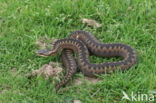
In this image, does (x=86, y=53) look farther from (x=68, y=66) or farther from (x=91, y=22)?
(x=91, y=22)

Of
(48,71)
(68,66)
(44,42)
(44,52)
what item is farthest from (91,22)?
(48,71)

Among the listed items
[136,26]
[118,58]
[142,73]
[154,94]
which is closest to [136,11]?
[136,26]

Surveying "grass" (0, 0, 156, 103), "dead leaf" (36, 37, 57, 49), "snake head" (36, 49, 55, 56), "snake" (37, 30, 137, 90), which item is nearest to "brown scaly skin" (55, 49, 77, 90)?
"snake" (37, 30, 137, 90)

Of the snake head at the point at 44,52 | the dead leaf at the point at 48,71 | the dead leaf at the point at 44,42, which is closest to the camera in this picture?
the dead leaf at the point at 48,71

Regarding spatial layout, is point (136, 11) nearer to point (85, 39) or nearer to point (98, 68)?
point (85, 39)

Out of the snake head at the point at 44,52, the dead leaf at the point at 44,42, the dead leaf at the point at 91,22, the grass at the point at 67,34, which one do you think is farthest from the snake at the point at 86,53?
the dead leaf at the point at 91,22

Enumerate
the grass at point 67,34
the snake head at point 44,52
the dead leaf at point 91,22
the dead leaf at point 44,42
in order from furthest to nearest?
the dead leaf at point 91,22, the dead leaf at point 44,42, the snake head at point 44,52, the grass at point 67,34

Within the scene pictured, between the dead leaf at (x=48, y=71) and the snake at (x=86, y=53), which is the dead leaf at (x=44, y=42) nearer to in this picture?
the snake at (x=86, y=53)
